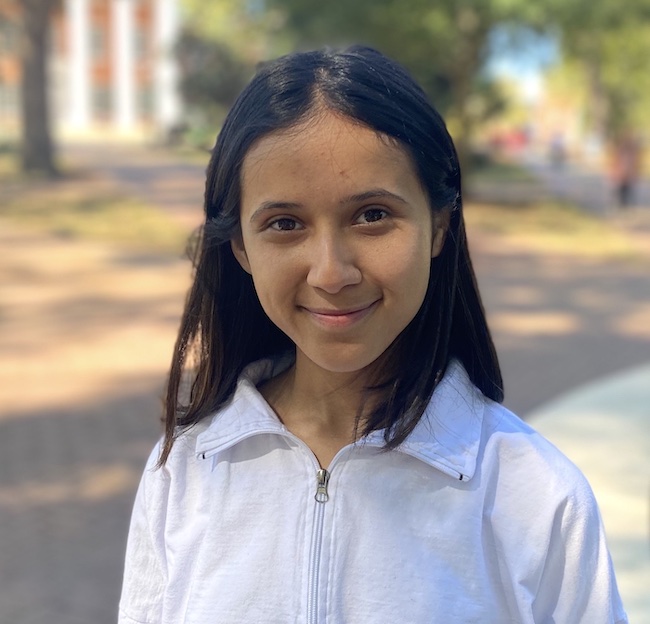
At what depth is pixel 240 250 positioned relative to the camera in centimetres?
139

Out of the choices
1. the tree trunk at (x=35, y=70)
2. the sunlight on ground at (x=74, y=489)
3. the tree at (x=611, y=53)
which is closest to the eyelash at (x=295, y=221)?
the sunlight on ground at (x=74, y=489)

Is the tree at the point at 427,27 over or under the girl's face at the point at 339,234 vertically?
over

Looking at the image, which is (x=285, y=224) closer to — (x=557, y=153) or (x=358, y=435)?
(x=358, y=435)

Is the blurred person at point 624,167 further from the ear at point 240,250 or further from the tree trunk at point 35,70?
the ear at point 240,250

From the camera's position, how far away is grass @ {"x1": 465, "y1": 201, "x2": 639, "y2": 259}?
14141mm

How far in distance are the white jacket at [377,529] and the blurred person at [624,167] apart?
61.9 ft

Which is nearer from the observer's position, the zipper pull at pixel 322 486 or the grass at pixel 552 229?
the zipper pull at pixel 322 486

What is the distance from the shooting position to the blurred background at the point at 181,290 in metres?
4.09

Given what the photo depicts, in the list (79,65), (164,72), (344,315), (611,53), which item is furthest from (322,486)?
(79,65)

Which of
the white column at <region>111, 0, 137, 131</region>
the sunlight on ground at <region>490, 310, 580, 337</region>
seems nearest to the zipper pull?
the sunlight on ground at <region>490, 310, 580, 337</region>

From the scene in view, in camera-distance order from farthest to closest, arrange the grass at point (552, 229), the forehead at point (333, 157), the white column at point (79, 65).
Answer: the white column at point (79, 65)
the grass at point (552, 229)
the forehead at point (333, 157)

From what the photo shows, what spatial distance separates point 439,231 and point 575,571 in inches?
19.2

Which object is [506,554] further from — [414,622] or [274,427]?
[274,427]

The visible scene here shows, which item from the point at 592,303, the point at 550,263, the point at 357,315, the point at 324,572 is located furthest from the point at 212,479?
the point at 550,263
